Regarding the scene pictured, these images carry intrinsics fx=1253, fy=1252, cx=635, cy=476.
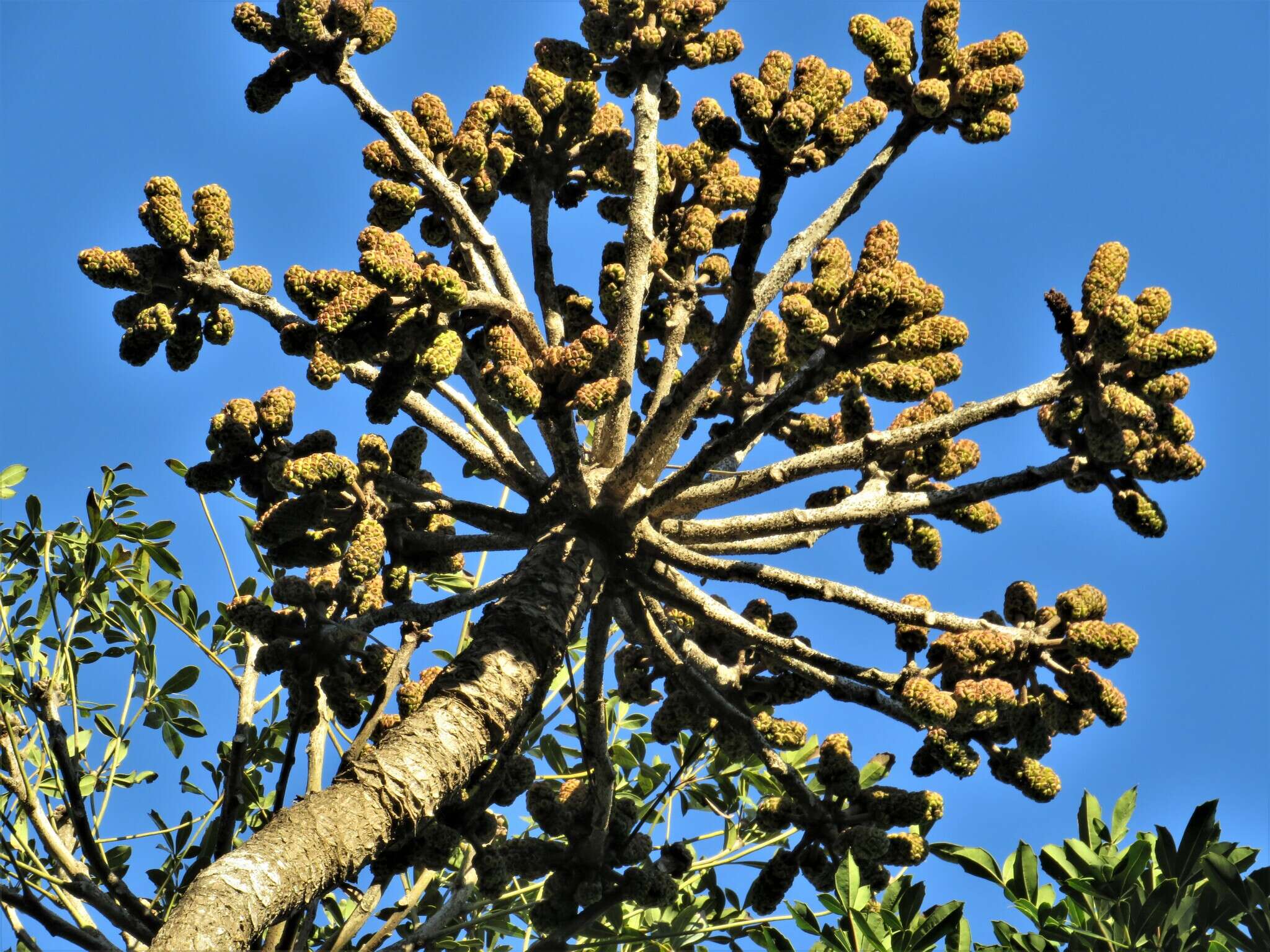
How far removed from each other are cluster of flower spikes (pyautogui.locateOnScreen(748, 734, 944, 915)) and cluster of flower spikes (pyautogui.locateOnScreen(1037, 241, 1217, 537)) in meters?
1.61

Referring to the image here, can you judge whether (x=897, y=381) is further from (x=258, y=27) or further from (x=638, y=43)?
(x=258, y=27)

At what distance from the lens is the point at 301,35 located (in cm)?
577

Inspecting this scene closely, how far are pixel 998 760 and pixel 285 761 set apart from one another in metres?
3.02

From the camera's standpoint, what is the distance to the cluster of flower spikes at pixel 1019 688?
509cm

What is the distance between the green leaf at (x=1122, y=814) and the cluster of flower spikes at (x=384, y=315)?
340 centimetres

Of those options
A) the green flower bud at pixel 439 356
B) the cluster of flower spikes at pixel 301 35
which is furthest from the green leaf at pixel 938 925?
the cluster of flower spikes at pixel 301 35

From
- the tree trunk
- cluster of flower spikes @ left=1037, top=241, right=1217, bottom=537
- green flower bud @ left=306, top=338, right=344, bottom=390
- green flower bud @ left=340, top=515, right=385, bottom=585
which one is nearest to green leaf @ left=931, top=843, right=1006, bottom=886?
cluster of flower spikes @ left=1037, top=241, right=1217, bottom=537

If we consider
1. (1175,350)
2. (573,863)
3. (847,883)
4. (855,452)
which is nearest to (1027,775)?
Result: (847,883)

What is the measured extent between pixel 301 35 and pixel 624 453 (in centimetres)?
255

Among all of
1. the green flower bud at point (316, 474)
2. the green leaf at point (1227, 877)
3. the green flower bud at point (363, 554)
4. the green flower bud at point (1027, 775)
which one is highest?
the green flower bud at point (316, 474)

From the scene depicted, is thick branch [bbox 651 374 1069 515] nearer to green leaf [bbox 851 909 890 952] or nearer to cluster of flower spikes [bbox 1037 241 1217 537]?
cluster of flower spikes [bbox 1037 241 1217 537]

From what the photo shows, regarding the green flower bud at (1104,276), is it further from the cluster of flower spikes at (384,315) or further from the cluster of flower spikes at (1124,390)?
the cluster of flower spikes at (384,315)

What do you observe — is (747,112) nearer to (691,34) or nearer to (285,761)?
(691,34)

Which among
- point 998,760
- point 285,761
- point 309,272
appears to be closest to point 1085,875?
point 998,760
